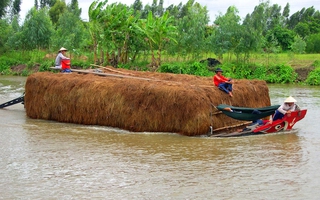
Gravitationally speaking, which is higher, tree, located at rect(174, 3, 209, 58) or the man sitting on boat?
tree, located at rect(174, 3, 209, 58)

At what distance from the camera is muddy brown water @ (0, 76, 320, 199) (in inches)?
292

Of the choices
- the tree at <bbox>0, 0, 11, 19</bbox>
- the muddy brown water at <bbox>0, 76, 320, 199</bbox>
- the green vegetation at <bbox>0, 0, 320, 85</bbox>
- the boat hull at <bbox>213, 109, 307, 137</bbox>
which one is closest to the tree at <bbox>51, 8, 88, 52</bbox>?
the green vegetation at <bbox>0, 0, 320, 85</bbox>

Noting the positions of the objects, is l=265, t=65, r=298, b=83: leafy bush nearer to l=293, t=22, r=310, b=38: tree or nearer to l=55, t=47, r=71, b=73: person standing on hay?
l=55, t=47, r=71, b=73: person standing on hay

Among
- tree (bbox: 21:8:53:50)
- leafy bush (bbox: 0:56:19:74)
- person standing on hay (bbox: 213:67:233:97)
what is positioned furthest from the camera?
tree (bbox: 21:8:53:50)

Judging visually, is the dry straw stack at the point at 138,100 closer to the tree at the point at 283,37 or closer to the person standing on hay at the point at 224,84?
the person standing on hay at the point at 224,84

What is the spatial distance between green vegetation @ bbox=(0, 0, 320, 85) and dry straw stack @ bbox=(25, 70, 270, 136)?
11407mm

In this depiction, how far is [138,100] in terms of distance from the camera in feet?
37.6

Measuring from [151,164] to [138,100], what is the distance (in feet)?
9.21

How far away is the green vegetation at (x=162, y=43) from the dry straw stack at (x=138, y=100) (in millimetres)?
11407

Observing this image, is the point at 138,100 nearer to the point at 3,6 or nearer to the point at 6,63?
the point at 6,63

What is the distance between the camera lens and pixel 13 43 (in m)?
32.3

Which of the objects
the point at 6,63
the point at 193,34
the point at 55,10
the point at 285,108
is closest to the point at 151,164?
the point at 285,108

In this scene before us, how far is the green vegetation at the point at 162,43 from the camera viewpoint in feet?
83.0

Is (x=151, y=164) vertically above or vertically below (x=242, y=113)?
below
